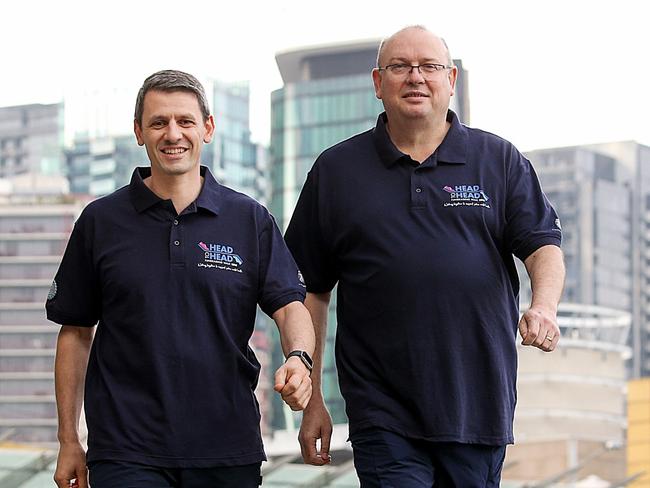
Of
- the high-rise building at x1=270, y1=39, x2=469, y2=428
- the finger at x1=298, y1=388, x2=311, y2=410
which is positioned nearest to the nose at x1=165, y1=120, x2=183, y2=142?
the finger at x1=298, y1=388, x2=311, y2=410

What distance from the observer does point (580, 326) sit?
123000mm

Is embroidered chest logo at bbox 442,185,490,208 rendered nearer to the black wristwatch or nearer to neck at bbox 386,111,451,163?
neck at bbox 386,111,451,163

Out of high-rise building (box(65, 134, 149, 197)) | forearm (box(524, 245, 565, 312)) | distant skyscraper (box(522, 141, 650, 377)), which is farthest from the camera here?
distant skyscraper (box(522, 141, 650, 377))

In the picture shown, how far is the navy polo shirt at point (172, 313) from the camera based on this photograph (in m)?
3.62

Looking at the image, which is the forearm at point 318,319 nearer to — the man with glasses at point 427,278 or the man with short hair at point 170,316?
the man with glasses at point 427,278

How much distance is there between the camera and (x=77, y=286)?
12.4 feet

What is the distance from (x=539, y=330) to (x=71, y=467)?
1.15m

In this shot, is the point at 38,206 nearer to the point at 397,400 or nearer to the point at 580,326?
the point at 580,326

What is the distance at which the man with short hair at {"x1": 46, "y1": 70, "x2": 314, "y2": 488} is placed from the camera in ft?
11.8

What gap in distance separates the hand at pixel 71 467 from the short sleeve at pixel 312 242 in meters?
0.76

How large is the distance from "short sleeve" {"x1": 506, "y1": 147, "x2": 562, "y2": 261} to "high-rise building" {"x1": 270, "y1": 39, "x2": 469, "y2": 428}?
9359 cm

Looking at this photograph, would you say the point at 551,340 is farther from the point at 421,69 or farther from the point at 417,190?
the point at 421,69

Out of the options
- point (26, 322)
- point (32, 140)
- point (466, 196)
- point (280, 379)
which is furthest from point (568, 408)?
point (280, 379)

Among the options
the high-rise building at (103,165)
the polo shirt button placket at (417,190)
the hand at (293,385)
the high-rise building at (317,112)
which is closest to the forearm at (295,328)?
the hand at (293,385)
